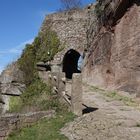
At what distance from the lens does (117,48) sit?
18531 mm

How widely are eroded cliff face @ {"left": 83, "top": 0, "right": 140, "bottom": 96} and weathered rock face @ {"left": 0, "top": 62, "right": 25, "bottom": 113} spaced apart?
3.94 m

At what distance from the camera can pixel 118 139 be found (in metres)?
9.33

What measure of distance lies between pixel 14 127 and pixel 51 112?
1.29 m

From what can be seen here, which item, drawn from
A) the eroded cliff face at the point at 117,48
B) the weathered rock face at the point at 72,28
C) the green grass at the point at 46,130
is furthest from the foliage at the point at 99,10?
the green grass at the point at 46,130

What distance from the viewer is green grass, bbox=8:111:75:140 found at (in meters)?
10.4

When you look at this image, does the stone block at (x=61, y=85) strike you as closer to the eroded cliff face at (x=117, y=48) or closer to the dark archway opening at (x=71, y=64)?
the eroded cliff face at (x=117, y=48)

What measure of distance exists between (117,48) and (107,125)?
27.4 ft

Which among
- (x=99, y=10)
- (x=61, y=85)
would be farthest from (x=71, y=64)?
(x=61, y=85)

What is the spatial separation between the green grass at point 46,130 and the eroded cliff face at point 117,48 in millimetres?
4777

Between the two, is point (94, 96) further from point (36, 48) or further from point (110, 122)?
point (36, 48)

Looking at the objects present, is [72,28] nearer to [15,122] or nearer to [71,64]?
[71,64]

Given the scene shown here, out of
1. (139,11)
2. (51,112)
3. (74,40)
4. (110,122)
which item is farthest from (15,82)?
(110,122)

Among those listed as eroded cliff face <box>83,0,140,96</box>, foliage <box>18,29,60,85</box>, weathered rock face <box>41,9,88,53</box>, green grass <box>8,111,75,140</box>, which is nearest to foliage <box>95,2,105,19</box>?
eroded cliff face <box>83,0,140,96</box>

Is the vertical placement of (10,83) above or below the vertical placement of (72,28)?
below
